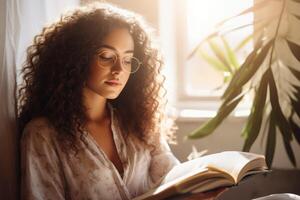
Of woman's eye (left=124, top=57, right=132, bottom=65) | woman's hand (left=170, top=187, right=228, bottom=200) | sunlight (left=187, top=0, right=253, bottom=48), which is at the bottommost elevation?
woman's hand (left=170, top=187, right=228, bottom=200)

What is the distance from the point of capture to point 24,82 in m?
1.09

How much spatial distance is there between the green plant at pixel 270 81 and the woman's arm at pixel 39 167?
0.34m

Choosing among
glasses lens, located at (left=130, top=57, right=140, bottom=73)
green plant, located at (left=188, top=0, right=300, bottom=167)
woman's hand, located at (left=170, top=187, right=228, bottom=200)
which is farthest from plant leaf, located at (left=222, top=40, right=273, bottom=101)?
woman's hand, located at (left=170, top=187, right=228, bottom=200)

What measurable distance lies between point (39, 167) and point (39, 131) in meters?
0.08

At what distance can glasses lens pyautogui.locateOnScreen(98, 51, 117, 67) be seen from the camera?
1.01 metres

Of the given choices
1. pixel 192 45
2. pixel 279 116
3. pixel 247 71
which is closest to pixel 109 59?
pixel 247 71

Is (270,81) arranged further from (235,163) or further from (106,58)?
(106,58)

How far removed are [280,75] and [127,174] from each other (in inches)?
22.2

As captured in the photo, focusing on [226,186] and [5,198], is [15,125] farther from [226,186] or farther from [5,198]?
[226,186]

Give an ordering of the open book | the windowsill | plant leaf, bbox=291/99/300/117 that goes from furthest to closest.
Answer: the windowsill < plant leaf, bbox=291/99/300/117 < the open book

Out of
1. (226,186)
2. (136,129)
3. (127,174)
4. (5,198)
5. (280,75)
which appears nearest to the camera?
(226,186)

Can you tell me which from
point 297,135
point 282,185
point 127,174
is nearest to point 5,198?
point 127,174

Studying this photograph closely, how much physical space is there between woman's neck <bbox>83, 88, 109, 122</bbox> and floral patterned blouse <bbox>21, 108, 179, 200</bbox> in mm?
76

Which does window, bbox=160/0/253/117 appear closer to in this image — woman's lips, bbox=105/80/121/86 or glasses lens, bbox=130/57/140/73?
glasses lens, bbox=130/57/140/73
